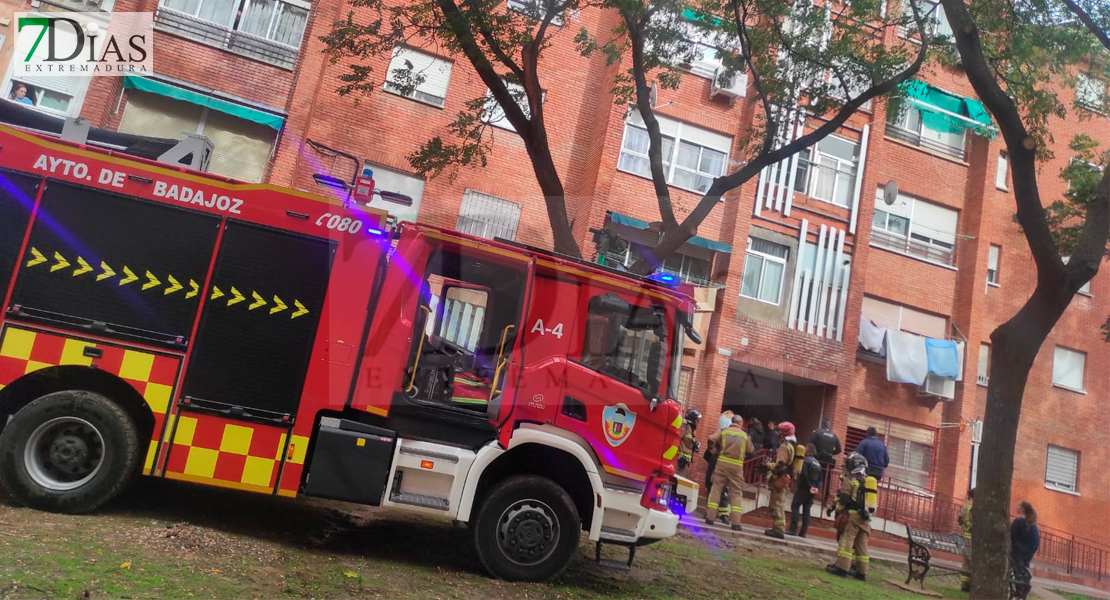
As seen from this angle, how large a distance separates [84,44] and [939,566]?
18250 millimetres

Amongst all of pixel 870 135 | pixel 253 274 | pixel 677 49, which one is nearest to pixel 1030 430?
pixel 870 135

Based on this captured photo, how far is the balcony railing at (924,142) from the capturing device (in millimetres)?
20484

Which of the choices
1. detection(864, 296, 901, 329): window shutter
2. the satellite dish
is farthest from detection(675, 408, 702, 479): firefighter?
the satellite dish

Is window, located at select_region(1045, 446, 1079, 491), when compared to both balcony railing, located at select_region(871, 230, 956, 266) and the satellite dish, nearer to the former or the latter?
balcony railing, located at select_region(871, 230, 956, 266)

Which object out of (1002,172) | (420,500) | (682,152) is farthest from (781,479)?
(1002,172)

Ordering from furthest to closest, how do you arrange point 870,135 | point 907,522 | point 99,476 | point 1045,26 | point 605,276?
point 870,135 < point 907,522 < point 1045,26 < point 605,276 < point 99,476

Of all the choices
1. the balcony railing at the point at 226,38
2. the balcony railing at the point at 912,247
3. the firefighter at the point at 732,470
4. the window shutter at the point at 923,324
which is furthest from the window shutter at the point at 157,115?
the window shutter at the point at 923,324

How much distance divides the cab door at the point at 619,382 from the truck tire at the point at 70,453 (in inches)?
142

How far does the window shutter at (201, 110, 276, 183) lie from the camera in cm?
1526

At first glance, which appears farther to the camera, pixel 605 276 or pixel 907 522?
pixel 907 522

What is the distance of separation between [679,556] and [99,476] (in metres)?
6.16

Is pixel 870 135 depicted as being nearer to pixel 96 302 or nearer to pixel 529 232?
pixel 529 232

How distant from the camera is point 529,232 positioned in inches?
667

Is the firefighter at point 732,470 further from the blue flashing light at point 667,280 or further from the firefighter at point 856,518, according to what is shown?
the blue flashing light at point 667,280
